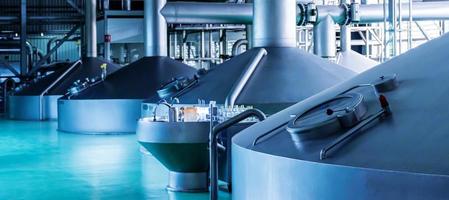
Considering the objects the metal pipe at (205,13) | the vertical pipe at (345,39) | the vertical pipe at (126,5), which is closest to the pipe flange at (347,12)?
the vertical pipe at (345,39)

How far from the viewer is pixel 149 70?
520 inches

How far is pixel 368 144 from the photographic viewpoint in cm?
273

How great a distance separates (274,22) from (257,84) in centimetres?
81

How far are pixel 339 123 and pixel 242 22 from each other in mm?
9938

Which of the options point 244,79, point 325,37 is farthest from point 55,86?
point 244,79

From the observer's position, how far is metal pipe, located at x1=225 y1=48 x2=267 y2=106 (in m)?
7.44

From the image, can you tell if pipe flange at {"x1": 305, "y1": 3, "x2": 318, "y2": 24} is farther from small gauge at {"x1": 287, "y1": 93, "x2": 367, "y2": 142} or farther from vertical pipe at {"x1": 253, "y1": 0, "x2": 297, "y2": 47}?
small gauge at {"x1": 287, "y1": 93, "x2": 367, "y2": 142}

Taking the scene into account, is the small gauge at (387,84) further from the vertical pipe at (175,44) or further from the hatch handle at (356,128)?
the vertical pipe at (175,44)

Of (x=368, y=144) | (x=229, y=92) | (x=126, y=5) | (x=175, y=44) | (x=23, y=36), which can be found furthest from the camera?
(x=175, y=44)

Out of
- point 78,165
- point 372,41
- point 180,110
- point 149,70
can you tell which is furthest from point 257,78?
point 372,41

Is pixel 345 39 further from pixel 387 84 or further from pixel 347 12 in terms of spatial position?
pixel 387 84

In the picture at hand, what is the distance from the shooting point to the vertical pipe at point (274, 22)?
299 inches

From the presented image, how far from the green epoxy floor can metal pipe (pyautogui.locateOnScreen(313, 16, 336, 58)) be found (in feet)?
14.3

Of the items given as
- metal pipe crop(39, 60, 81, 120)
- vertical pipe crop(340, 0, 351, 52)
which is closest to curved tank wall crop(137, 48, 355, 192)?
vertical pipe crop(340, 0, 351, 52)
